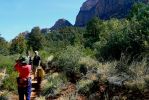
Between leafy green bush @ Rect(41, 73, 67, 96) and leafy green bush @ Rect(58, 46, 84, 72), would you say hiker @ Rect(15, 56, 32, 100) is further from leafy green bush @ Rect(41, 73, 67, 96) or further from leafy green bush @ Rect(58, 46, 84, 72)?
leafy green bush @ Rect(58, 46, 84, 72)

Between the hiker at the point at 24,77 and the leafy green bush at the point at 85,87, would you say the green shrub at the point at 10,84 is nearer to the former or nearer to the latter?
the leafy green bush at the point at 85,87

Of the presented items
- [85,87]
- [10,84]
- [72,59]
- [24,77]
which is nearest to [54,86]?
[85,87]

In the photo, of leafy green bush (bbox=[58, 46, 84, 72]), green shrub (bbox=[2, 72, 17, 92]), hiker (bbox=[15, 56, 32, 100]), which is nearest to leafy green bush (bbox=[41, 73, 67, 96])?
leafy green bush (bbox=[58, 46, 84, 72])

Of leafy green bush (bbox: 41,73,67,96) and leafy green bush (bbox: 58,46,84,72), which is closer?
leafy green bush (bbox: 41,73,67,96)

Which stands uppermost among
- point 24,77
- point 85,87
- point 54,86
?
point 24,77

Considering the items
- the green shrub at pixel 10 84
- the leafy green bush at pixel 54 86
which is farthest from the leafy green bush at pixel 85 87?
the green shrub at pixel 10 84

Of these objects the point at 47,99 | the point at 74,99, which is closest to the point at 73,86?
the point at 47,99

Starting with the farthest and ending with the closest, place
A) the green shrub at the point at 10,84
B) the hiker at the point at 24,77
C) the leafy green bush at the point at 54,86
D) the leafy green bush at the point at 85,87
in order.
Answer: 1. the green shrub at the point at 10,84
2. the leafy green bush at the point at 54,86
3. the leafy green bush at the point at 85,87
4. the hiker at the point at 24,77

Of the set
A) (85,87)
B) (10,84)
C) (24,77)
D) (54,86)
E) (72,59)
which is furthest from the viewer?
(72,59)

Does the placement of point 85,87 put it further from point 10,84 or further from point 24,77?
point 10,84

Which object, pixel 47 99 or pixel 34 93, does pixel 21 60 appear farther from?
pixel 34 93

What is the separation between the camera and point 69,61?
1992cm

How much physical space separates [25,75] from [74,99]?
6.20 feet

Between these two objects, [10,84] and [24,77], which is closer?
[24,77]
